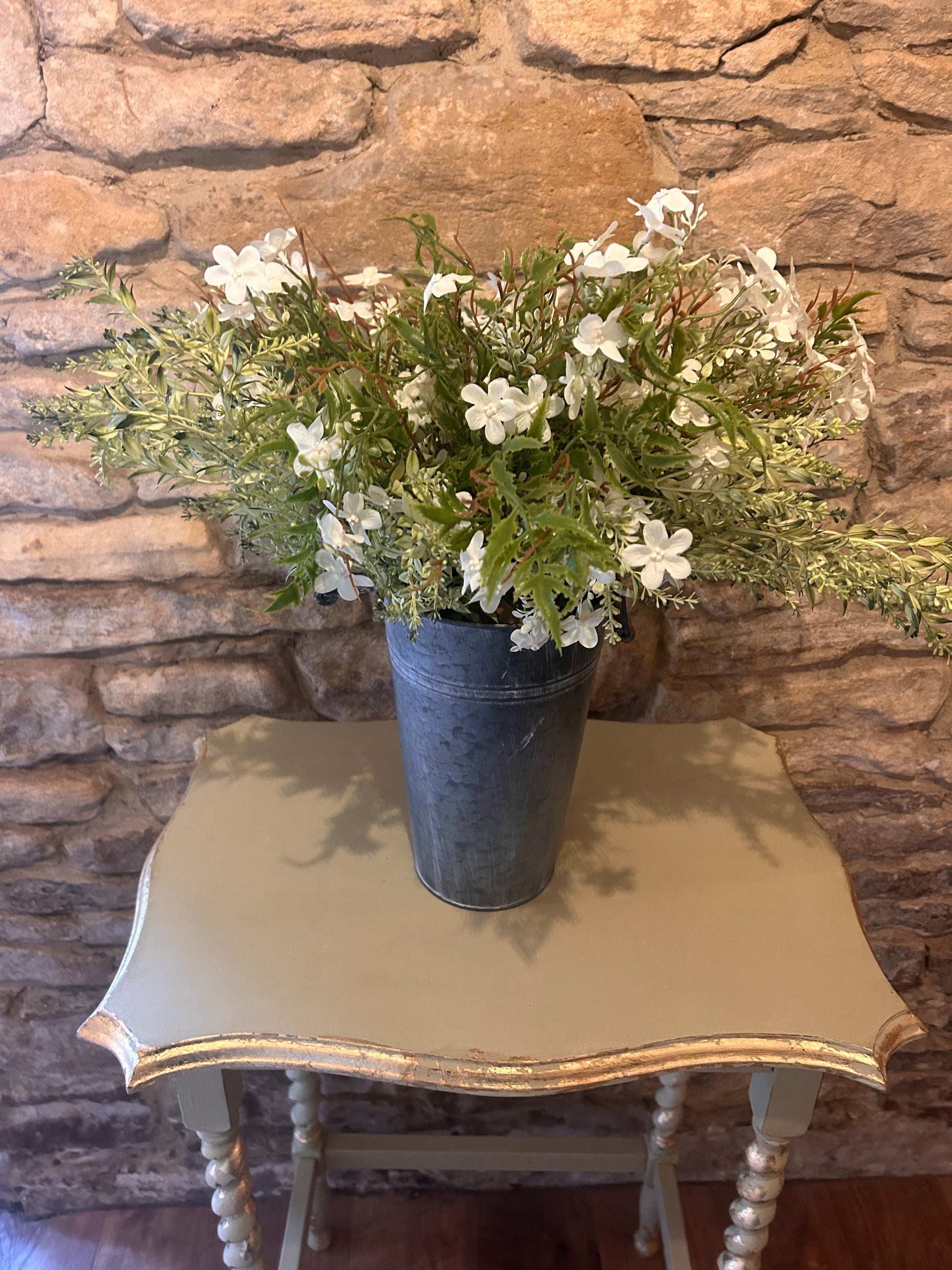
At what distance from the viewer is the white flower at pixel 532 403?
0.57 m

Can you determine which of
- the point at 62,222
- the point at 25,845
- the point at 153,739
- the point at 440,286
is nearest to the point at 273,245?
the point at 440,286

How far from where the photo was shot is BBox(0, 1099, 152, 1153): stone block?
4.64 ft

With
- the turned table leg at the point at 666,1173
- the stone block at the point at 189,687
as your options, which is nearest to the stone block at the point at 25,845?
the stone block at the point at 189,687

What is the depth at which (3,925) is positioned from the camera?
1279 mm

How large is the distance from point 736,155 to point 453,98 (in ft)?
1.06

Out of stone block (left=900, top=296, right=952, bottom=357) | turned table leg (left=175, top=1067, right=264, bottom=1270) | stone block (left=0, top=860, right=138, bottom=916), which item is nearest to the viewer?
turned table leg (left=175, top=1067, right=264, bottom=1270)

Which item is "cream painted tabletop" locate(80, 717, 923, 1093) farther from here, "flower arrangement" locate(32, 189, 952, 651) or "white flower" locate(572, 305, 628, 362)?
"white flower" locate(572, 305, 628, 362)

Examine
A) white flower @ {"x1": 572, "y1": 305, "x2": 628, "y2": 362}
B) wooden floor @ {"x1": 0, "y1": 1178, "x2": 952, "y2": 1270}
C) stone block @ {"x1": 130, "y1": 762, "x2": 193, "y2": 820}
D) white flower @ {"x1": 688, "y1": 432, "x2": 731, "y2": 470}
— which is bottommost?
wooden floor @ {"x1": 0, "y1": 1178, "x2": 952, "y2": 1270}

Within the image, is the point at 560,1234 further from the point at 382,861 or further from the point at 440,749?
the point at 440,749

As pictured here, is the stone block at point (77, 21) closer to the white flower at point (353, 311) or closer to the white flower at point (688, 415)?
the white flower at point (353, 311)

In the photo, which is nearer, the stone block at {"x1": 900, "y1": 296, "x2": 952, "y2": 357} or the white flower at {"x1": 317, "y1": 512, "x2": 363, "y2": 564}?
the white flower at {"x1": 317, "y1": 512, "x2": 363, "y2": 564}

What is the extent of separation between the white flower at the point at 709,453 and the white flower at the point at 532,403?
0.33ft

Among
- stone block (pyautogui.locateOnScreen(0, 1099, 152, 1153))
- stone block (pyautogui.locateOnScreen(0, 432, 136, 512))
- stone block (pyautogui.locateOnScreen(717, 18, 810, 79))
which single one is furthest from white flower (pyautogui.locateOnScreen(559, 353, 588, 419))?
stone block (pyautogui.locateOnScreen(0, 1099, 152, 1153))

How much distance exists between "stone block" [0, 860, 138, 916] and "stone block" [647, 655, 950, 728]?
2.68ft
